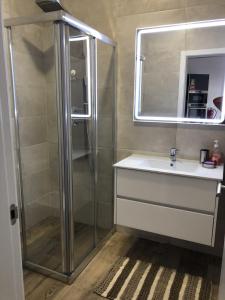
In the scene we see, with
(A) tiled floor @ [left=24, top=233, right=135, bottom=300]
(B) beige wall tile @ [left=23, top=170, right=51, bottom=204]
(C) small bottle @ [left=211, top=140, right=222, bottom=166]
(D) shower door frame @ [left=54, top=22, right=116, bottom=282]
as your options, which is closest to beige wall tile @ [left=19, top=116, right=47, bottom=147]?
(B) beige wall tile @ [left=23, top=170, right=51, bottom=204]

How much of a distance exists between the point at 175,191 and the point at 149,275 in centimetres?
73

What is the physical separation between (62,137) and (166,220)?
993 millimetres

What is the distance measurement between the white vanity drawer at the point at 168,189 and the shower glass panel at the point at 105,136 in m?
0.40

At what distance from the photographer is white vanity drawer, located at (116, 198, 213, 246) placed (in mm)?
1730

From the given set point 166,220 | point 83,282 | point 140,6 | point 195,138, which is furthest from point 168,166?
point 140,6

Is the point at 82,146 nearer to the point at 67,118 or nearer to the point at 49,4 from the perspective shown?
the point at 67,118

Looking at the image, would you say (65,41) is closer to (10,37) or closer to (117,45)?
(10,37)

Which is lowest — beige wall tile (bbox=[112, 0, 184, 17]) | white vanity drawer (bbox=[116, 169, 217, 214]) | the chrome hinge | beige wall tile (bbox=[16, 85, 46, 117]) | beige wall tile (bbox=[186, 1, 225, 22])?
white vanity drawer (bbox=[116, 169, 217, 214])

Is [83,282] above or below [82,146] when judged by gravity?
below

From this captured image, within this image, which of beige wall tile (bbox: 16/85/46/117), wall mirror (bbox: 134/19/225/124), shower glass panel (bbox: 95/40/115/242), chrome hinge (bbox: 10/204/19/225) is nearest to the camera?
chrome hinge (bbox: 10/204/19/225)

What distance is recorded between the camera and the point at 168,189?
179cm

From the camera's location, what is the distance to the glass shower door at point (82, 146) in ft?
5.92

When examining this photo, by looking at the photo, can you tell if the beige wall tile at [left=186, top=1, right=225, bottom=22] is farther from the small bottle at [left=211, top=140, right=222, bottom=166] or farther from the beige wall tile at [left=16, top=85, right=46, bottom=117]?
the beige wall tile at [left=16, top=85, right=46, bottom=117]

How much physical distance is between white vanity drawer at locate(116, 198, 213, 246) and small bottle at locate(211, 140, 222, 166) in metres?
0.47
